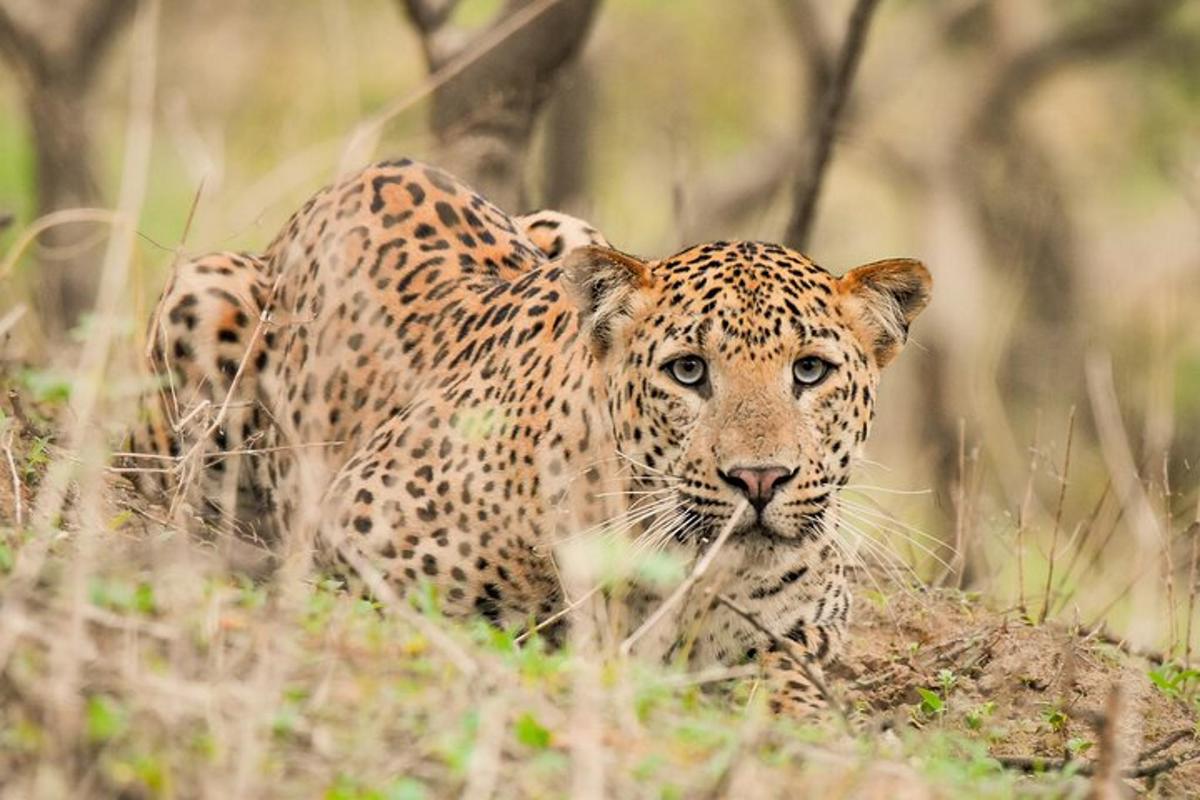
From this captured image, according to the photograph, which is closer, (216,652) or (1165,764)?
→ (216,652)

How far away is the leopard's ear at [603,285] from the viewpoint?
747cm

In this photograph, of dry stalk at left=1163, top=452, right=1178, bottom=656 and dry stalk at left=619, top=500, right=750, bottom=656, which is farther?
dry stalk at left=1163, top=452, right=1178, bottom=656

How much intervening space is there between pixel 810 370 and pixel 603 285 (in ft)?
2.65

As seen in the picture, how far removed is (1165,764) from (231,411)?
4144 mm

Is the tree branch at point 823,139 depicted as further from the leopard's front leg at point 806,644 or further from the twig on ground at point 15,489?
the twig on ground at point 15,489

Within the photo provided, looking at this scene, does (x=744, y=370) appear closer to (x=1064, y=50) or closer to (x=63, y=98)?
(x=63, y=98)

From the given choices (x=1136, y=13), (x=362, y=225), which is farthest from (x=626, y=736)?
(x=1136, y=13)

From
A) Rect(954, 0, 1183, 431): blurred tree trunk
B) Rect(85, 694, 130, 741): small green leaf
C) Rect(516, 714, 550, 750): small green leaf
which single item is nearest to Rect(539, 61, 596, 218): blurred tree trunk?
Rect(954, 0, 1183, 431): blurred tree trunk

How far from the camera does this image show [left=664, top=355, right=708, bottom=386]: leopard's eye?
7.23 m

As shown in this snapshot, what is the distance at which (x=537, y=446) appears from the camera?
7.75 metres

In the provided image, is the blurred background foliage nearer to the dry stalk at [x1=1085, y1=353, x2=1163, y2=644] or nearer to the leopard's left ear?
the dry stalk at [x1=1085, y1=353, x2=1163, y2=644]

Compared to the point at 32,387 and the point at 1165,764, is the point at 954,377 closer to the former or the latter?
the point at 32,387

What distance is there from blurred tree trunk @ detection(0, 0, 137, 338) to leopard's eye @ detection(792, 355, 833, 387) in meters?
7.03

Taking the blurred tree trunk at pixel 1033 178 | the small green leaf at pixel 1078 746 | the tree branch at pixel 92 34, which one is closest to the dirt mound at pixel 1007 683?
the small green leaf at pixel 1078 746
